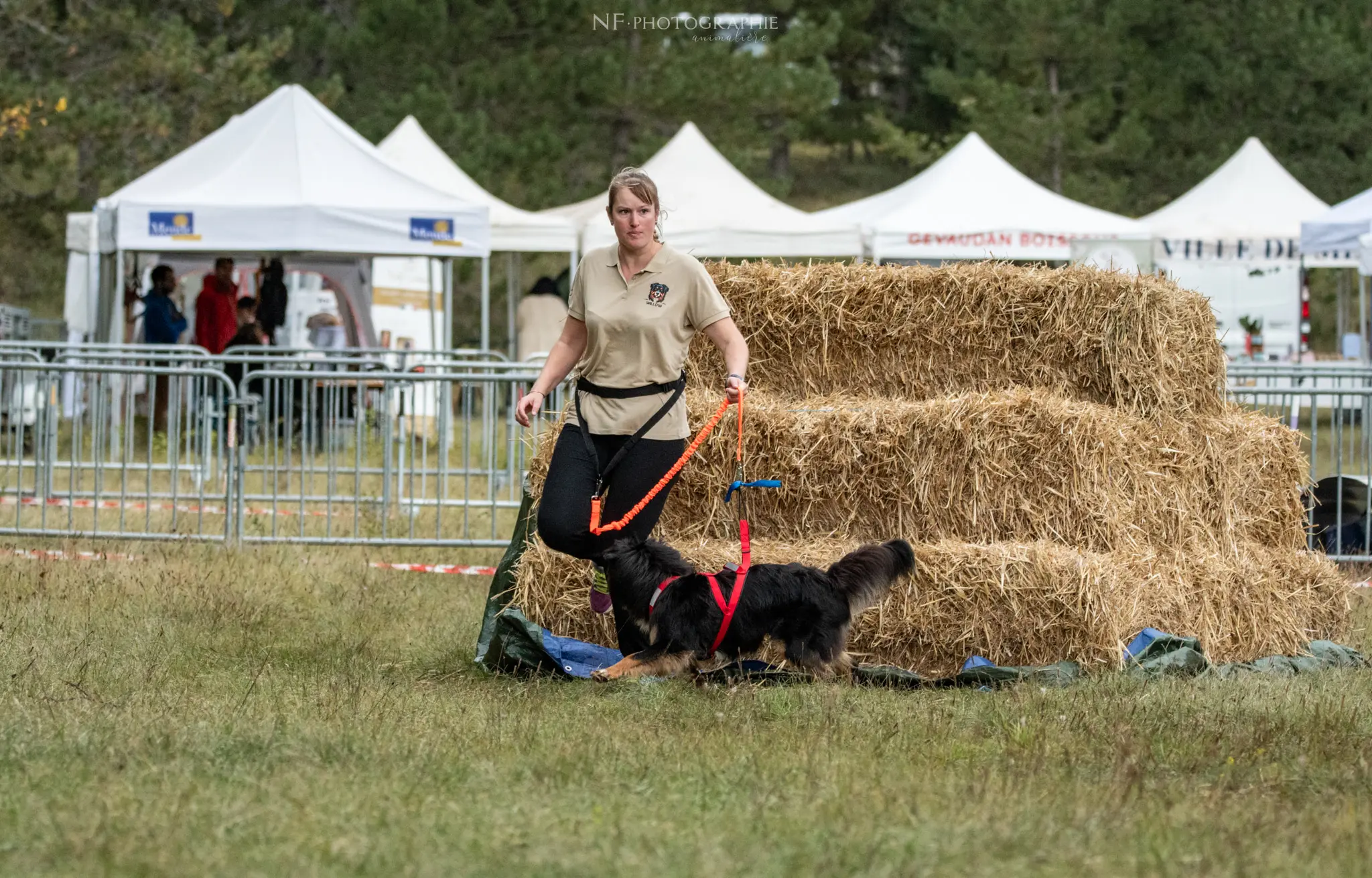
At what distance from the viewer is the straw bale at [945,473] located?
708cm

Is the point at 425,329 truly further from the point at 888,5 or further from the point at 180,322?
the point at 888,5

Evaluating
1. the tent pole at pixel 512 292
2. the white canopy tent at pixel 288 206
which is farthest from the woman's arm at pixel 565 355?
the tent pole at pixel 512 292

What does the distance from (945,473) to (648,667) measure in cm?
159

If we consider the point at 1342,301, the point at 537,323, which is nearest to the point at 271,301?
the point at 537,323

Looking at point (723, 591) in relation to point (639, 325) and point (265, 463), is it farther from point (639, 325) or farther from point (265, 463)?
point (265, 463)

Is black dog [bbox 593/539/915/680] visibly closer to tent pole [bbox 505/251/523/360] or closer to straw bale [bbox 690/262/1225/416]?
straw bale [bbox 690/262/1225/416]

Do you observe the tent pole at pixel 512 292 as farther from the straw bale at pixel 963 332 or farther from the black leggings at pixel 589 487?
the black leggings at pixel 589 487

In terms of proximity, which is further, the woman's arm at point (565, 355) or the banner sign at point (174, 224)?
the banner sign at point (174, 224)

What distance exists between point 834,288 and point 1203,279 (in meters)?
19.9

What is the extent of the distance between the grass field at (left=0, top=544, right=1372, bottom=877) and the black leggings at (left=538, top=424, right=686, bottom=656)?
0.57 m

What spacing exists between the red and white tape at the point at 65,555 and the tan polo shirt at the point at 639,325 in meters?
4.24

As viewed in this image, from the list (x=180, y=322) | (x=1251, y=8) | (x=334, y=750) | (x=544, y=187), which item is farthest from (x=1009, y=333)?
(x=1251, y=8)

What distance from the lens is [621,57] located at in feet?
105

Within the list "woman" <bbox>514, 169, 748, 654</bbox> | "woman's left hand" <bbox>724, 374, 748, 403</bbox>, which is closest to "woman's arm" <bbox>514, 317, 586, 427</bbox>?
Result: "woman" <bbox>514, 169, 748, 654</bbox>
